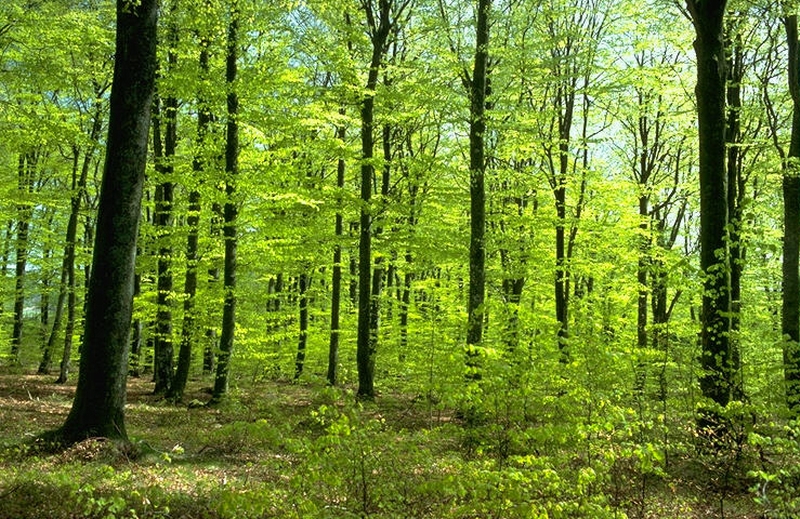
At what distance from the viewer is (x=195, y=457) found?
7.63 metres

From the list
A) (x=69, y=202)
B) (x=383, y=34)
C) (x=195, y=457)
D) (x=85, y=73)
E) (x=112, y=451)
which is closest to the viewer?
(x=112, y=451)

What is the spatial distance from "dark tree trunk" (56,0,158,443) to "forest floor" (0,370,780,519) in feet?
1.88

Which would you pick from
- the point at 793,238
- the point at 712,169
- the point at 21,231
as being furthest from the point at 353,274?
the point at 712,169

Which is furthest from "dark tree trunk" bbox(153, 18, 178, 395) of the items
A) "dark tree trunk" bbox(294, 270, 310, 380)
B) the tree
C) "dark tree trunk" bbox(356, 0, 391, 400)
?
the tree

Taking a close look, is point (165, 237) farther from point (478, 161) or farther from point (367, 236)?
point (478, 161)

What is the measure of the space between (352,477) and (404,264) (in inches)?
519

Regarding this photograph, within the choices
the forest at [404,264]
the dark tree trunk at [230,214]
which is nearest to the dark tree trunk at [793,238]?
the forest at [404,264]

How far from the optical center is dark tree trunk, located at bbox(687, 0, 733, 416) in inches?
297

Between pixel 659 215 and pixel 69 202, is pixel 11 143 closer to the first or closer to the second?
pixel 69 202

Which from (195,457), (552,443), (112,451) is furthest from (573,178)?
(112,451)

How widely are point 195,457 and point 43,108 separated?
1311cm

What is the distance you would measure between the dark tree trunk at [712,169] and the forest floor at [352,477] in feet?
5.61

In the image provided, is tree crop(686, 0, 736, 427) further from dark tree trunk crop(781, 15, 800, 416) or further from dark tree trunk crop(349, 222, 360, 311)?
dark tree trunk crop(349, 222, 360, 311)

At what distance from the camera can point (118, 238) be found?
6562mm
